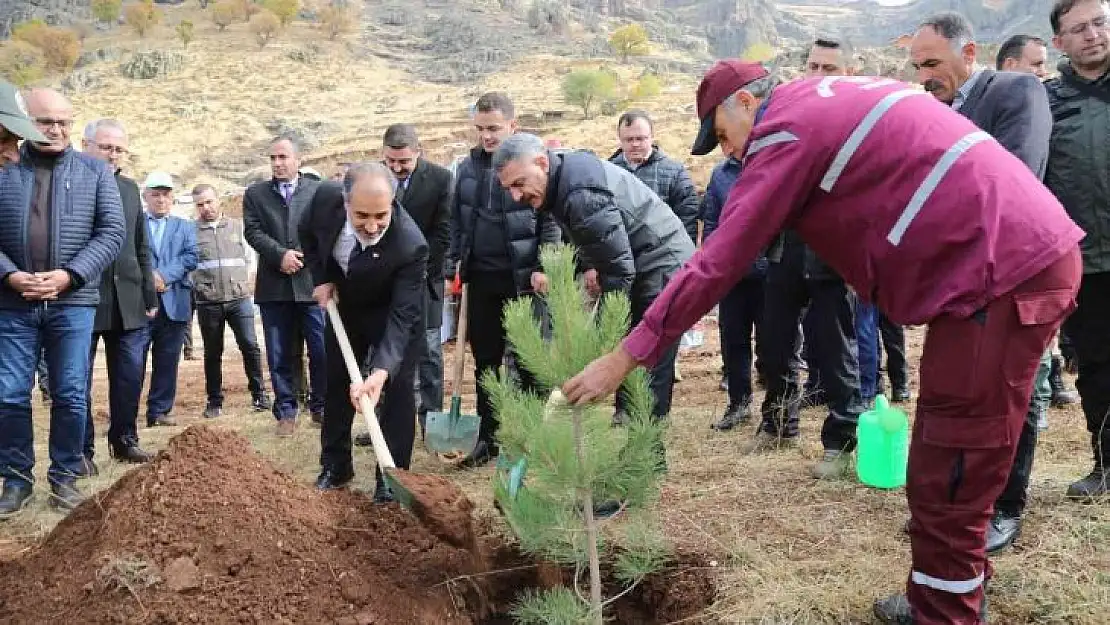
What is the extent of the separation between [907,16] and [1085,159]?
129 metres

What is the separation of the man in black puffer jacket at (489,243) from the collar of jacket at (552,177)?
33.7 inches

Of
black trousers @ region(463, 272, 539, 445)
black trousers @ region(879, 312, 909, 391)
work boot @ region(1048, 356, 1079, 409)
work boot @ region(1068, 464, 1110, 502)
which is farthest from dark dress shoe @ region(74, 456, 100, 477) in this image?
work boot @ region(1048, 356, 1079, 409)

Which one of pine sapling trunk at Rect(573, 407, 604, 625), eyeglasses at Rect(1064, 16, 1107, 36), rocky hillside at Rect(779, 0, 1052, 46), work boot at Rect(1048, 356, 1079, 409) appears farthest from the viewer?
rocky hillside at Rect(779, 0, 1052, 46)

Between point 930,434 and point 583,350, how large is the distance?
0.98 metres

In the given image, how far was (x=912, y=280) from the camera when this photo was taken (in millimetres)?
1867

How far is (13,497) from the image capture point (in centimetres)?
365

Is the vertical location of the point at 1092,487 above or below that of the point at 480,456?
above

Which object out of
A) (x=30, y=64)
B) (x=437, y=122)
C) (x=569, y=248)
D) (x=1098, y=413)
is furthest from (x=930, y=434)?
(x=30, y=64)

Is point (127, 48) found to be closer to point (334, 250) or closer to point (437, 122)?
point (437, 122)

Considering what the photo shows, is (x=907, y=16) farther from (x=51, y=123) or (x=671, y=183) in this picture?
(x=51, y=123)

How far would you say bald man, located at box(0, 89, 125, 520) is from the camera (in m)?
3.57

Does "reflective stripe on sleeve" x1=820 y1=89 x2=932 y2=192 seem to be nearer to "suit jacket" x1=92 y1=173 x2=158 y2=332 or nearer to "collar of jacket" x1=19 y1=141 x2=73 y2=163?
"collar of jacket" x1=19 y1=141 x2=73 y2=163

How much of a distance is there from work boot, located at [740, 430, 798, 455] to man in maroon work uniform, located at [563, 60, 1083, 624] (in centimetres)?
205

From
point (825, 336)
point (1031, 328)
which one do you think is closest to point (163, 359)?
point (825, 336)
